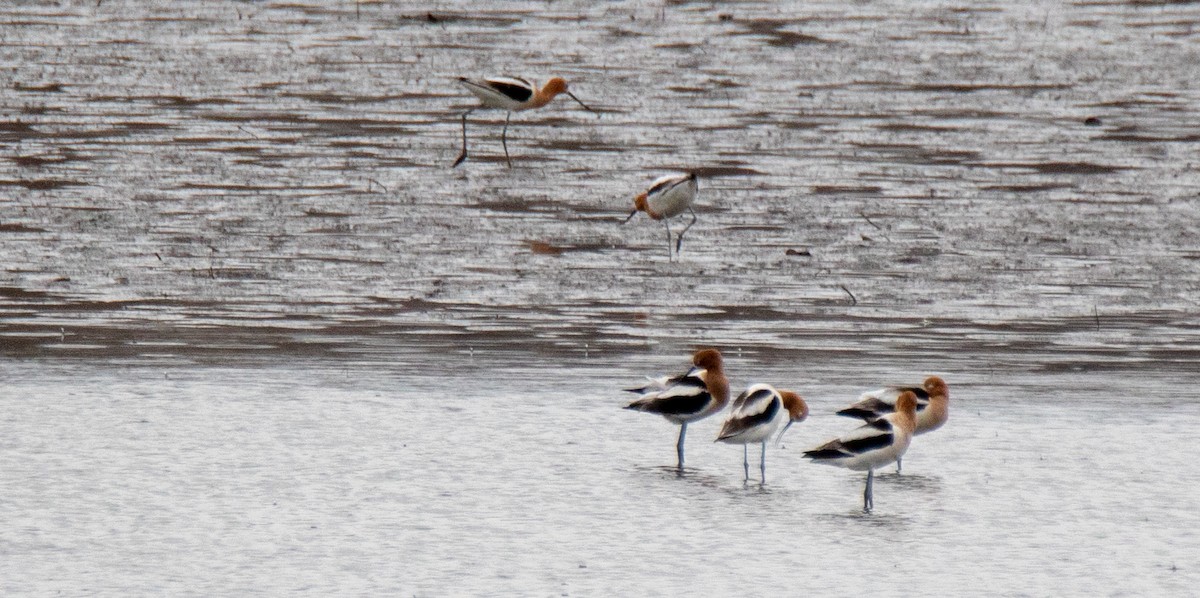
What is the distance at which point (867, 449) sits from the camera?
8.59m

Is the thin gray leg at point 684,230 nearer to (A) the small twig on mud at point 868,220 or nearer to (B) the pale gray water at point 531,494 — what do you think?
(A) the small twig on mud at point 868,220

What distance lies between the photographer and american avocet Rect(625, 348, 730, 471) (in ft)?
31.3

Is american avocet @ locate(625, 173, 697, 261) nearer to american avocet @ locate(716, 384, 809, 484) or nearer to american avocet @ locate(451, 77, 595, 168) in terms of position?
american avocet @ locate(451, 77, 595, 168)

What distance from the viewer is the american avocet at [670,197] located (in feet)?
51.2

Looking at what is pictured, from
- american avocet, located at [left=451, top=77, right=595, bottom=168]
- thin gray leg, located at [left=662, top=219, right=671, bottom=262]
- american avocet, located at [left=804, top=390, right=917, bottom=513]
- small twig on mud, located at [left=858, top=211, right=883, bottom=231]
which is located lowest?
american avocet, located at [left=804, top=390, right=917, bottom=513]

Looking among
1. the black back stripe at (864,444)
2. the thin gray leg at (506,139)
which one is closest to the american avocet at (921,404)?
the black back stripe at (864,444)

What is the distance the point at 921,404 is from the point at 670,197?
246 inches

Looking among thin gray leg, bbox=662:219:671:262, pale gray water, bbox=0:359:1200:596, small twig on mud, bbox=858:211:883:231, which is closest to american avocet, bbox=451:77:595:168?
thin gray leg, bbox=662:219:671:262

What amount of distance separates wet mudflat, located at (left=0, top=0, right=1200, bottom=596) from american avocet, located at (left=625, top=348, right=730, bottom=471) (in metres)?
0.20

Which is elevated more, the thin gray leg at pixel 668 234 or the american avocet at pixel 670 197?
the american avocet at pixel 670 197

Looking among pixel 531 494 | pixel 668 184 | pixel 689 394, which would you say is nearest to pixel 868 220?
pixel 668 184

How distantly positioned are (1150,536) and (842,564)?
4.22ft

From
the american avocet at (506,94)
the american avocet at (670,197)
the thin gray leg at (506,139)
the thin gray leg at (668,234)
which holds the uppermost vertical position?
the american avocet at (506,94)

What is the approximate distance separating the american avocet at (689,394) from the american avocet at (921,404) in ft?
1.92
